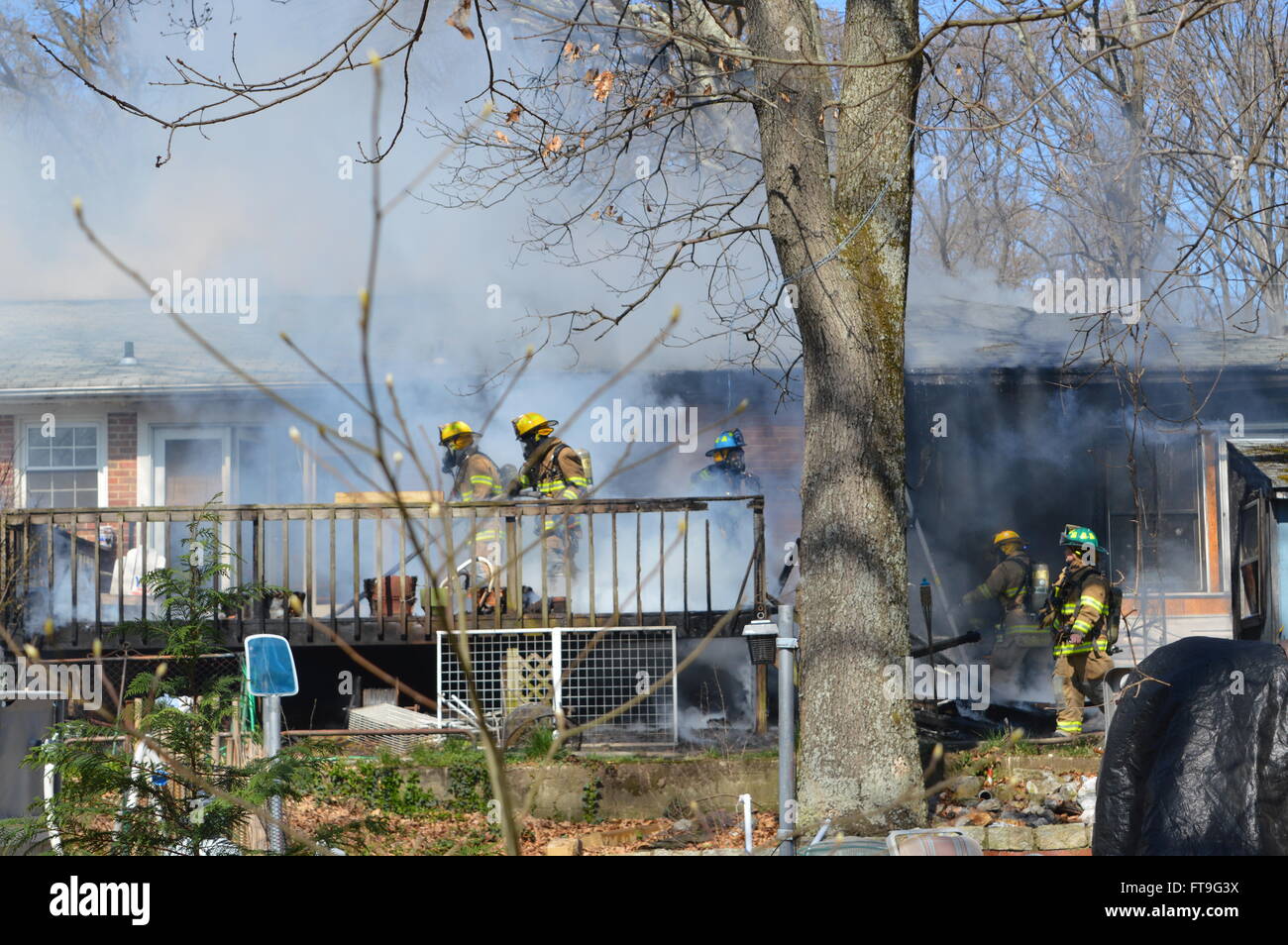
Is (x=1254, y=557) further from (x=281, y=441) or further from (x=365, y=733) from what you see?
(x=281, y=441)

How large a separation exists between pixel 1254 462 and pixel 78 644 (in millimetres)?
9017

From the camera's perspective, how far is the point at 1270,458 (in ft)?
32.0

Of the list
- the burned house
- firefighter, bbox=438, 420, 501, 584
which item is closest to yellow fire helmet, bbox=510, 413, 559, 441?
firefighter, bbox=438, 420, 501, 584

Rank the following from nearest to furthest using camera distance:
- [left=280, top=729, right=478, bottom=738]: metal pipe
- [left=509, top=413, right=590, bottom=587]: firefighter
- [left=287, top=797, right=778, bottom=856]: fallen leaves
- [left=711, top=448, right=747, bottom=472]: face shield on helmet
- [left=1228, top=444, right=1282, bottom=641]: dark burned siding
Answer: [left=287, top=797, right=778, bottom=856]: fallen leaves → [left=280, top=729, right=478, bottom=738]: metal pipe → [left=1228, top=444, right=1282, bottom=641]: dark burned siding → [left=509, top=413, right=590, bottom=587]: firefighter → [left=711, top=448, right=747, bottom=472]: face shield on helmet

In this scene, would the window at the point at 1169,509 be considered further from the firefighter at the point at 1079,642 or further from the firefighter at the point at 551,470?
the firefighter at the point at 551,470

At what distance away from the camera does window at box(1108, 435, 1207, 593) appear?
15.1 metres

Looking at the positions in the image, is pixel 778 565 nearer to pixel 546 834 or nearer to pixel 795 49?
pixel 546 834

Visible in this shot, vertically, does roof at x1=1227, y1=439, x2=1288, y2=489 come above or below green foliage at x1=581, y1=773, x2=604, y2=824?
above

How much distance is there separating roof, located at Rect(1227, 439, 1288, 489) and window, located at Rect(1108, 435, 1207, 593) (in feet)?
15.7

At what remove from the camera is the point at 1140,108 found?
17.4 m

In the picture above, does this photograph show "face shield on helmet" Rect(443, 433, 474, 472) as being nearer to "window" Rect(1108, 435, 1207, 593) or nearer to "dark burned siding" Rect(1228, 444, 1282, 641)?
"dark burned siding" Rect(1228, 444, 1282, 641)

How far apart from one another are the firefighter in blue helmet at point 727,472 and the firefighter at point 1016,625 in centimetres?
274

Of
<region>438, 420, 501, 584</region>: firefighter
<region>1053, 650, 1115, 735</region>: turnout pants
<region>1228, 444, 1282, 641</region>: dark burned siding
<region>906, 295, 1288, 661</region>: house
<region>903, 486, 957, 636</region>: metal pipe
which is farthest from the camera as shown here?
<region>906, 295, 1288, 661</region>: house
